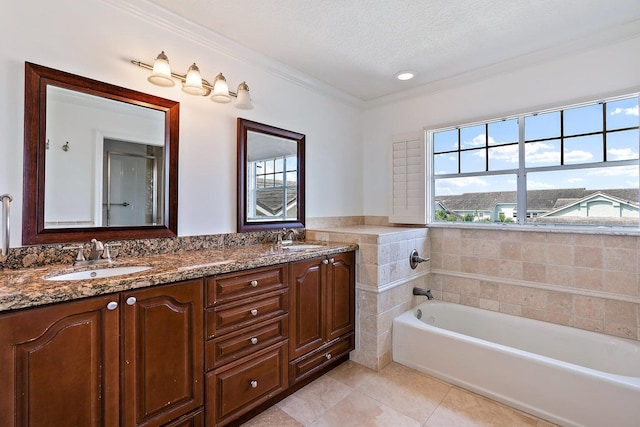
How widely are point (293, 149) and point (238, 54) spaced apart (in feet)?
2.84

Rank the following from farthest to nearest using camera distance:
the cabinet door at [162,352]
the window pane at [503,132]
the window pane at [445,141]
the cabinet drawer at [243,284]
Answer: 1. the window pane at [445,141]
2. the window pane at [503,132]
3. the cabinet drawer at [243,284]
4. the cabinet door at [162,352]

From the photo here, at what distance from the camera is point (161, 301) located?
1347mm

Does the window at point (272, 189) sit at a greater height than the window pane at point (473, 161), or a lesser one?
lesser

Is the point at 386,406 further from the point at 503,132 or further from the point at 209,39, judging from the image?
the point at 209,39

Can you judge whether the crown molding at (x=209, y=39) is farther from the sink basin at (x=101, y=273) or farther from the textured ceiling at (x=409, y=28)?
the sink basin at (x=101, y=273)

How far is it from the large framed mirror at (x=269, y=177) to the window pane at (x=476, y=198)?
1465 mm

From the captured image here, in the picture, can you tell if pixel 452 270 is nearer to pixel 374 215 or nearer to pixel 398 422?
pixel 374 215

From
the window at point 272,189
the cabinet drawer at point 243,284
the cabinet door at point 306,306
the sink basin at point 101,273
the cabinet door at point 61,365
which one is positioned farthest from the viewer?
the window at point 272,189

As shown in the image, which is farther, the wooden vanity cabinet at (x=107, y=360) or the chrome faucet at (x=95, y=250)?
the chrome faucet at (x=95, y=250)

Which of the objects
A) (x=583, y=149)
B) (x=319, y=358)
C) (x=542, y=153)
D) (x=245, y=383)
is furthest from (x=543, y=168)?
(x=245, y=383)

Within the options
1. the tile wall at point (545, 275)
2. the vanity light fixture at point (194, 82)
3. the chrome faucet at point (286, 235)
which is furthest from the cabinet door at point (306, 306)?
the tile wall at point (545, 275)

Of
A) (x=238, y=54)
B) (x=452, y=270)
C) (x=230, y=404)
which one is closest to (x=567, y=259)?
(x=452, y=270)

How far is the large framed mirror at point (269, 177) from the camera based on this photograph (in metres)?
2.33

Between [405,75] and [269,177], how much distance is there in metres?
1.56
